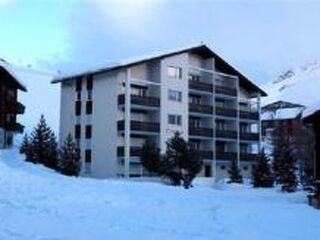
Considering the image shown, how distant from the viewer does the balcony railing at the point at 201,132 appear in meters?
65.6

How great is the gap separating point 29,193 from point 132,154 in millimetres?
37910

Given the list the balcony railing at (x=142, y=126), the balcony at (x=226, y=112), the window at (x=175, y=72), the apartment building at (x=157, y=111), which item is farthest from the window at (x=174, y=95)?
the balcony at (x=226, y=112)

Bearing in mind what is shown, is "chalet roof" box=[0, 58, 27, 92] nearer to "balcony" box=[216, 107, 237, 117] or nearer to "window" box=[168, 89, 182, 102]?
"window" box=[168, 89, 182, 102]

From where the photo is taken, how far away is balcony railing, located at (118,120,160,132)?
196 ft

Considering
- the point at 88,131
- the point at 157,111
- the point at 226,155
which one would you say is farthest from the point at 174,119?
the point at 88,131

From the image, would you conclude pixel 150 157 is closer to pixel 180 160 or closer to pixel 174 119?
pixel 180 160

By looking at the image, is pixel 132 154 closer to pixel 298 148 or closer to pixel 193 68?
pixel 193 68

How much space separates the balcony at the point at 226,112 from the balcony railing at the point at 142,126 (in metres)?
9.04

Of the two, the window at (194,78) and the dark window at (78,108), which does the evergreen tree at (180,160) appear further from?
the window at (194,78)

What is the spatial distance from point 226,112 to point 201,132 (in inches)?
184

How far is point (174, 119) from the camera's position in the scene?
2522 inches

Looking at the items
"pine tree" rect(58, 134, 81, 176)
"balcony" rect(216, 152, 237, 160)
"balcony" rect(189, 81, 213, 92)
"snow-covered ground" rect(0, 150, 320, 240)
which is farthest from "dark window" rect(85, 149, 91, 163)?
"snow-covered ground" rect(0, 150, 320, 240)

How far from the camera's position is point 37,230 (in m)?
13.7

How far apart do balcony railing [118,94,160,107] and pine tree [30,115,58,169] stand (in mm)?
11661
